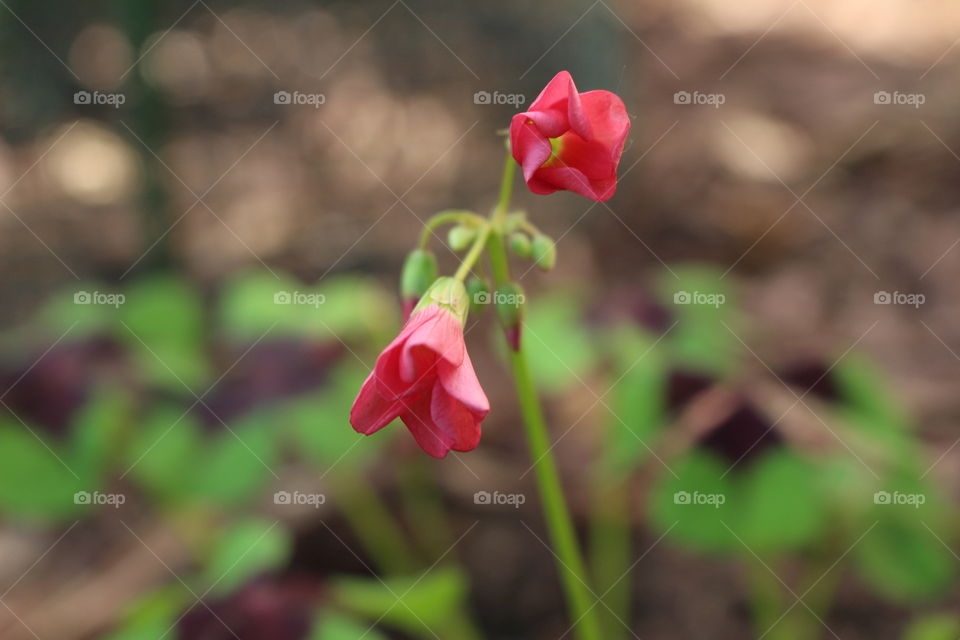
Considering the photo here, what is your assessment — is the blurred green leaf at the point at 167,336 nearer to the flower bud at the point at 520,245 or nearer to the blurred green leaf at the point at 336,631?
the blurred green leaf at the point at 336,631

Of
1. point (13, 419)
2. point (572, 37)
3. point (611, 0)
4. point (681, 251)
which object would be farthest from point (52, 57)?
point (681, 251)

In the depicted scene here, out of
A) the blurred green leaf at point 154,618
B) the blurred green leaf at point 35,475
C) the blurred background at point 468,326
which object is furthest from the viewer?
the blurred green leaf at point 35,475

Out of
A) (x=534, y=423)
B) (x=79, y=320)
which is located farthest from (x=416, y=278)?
(x=79, y=320)

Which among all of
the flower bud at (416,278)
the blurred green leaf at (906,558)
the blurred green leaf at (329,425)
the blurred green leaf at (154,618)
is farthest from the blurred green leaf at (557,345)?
the blurred green leaf at (154,618)

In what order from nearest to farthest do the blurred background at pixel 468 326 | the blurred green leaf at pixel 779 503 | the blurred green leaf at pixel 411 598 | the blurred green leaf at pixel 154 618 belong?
the blurred green leaf at pixel 411 598, the blurred green leaf at pixel 154 618, the blurred green leaf at pixel 779 503, the blurred background at pixel 468 326

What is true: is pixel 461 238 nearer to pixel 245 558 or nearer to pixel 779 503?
pixel 245 558

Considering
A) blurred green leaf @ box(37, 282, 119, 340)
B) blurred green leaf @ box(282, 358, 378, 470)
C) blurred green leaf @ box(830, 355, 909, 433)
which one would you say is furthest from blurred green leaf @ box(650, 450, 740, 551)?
blurred green leaf @ box(37, 282, 119, 340)
